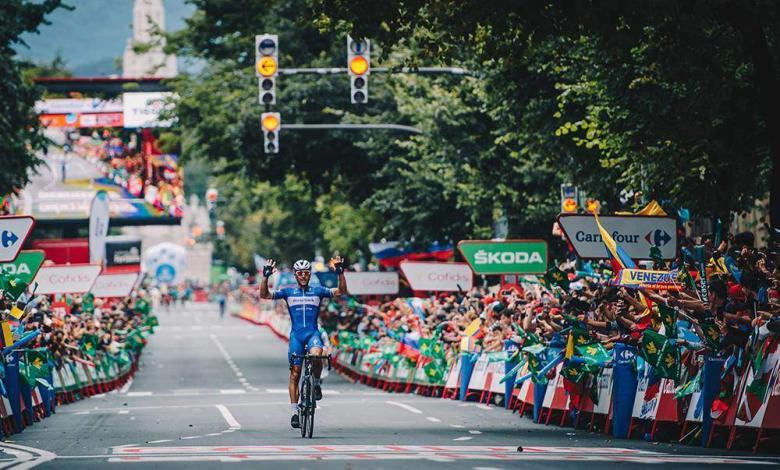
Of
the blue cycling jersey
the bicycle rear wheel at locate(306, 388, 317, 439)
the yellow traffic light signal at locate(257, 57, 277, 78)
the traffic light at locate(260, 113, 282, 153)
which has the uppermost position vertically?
the yellow traffic light signal at locate(257, 57, 277, 78)

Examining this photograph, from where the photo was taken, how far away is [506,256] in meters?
29.2

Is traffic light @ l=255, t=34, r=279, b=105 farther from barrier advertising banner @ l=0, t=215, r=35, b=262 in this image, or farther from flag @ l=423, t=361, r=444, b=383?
flag @ l=423, t=361, r=444, b=383

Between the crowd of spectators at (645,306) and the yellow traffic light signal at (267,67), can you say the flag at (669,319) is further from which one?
the yellow traffic light signal at (267,67)

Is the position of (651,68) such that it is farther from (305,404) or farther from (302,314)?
(305,404)

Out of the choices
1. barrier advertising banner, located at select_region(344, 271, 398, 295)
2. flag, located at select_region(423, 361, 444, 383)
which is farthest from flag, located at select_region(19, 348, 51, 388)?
barrier advertising banner, located at select_region(344, 271, 398, 295)

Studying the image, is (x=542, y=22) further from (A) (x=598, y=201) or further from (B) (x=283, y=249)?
(B) (x=283, y=249)

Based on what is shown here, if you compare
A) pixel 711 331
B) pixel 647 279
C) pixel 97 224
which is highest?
pixel 97 224

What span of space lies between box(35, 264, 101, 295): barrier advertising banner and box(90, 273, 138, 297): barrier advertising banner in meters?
7.25

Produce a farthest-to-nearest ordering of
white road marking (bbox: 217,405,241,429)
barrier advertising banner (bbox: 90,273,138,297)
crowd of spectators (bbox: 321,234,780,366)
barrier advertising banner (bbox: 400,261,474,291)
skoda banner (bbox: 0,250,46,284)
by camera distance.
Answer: barrier advertising banner (bbox: 90,273,138,297) < barrier advertising banner (bbox: 400,261,474,291) < skoda banner (bbox: 0,250,46,284) < white road marking (bbox: 217,405,241,429) < crowd of spectators (bbox: 321,234,780,366)

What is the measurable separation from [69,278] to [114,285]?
770 cm

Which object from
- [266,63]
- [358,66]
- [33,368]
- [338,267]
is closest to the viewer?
[338,267]

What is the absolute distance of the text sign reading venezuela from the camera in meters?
29.0

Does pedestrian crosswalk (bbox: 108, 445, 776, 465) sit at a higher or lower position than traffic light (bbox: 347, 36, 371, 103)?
lower

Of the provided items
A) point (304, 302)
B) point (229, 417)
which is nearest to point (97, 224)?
point (229, 417)
